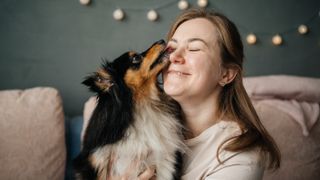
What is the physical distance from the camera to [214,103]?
1.49m

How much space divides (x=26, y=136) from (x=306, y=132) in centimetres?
174

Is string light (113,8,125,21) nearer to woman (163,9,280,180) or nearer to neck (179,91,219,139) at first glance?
woman (163,9,280,180)

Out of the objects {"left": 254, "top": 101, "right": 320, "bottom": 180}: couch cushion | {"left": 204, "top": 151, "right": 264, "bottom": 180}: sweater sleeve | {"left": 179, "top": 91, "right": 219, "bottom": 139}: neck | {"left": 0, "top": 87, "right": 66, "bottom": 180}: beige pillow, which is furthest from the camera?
{"left": 254, "top": 101, "right": 320, "bottom": 180}: couch cushion

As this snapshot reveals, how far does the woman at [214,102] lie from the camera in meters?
1.30

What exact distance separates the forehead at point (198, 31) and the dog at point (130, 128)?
0.10 m

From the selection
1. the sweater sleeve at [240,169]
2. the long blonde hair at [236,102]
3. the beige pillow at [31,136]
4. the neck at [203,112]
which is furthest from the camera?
the beige pillow at [31,136]

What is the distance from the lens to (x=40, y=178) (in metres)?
1.87

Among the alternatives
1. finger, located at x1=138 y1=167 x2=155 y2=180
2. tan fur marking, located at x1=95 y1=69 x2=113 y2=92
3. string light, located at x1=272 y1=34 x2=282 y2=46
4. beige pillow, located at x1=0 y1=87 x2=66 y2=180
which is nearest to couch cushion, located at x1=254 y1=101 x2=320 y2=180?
string light, located at x1=272 y1=34 x2=282 y2=46

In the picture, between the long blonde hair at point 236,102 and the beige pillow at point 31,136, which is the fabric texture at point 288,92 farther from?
the beige pillow at point 31,136

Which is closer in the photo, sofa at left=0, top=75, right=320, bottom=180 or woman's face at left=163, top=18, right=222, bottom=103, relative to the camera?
woman's face at left=163, top=18, right=222, bottom=103

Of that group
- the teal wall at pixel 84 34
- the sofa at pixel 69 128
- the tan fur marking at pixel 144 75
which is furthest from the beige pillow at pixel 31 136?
the tan fur marking at pixel 144 75

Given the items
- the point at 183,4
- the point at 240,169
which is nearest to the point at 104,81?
the point at 240,169

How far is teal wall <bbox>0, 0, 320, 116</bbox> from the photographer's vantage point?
2328mm

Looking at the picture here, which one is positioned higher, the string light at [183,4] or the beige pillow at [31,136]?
the string light at [183,4]
